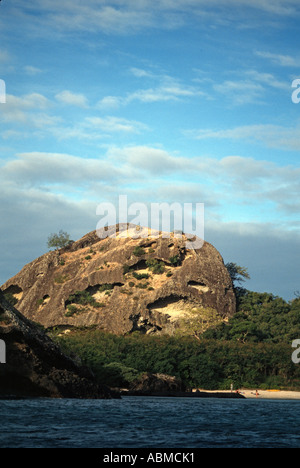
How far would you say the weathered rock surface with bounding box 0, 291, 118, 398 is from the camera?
50.4 metres

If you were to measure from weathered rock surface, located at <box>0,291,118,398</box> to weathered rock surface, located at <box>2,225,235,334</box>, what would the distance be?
43278 mm

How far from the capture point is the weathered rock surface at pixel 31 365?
5041 cm

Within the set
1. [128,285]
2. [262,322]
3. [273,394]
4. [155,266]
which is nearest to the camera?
[273,394]

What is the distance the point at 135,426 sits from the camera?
3647cm

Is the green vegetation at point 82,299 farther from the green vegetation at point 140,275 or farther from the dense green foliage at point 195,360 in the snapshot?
the dense green foliage at point 195,360

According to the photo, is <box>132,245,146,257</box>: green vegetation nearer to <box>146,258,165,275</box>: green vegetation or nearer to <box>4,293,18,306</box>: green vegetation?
<box>146,258,165,275</box>: green vegetation

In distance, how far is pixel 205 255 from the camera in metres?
106

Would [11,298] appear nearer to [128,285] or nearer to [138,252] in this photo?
[128,285]

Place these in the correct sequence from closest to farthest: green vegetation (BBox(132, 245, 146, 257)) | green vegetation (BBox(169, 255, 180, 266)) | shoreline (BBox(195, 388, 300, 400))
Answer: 1. shoreline (BBox(195, 388, 300, 400))
2. green vegetation (BBox(169, 255, 180, 266))
3. green vegetation (BBox(132, 245, 146, 257))

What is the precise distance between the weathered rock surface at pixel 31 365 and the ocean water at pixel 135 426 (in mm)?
1620

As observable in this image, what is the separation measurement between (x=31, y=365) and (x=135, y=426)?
16.4 meters

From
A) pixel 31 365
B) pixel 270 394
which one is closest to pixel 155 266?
pixel 270 394

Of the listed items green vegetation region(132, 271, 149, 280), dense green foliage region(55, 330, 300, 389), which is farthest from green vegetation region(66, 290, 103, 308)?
dense green foliage region(55, 330, 300, 389)

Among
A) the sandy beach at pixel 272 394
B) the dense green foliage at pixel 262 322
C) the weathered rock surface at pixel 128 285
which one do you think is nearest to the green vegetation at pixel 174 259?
the weathered rock surface at pixel 128 285
